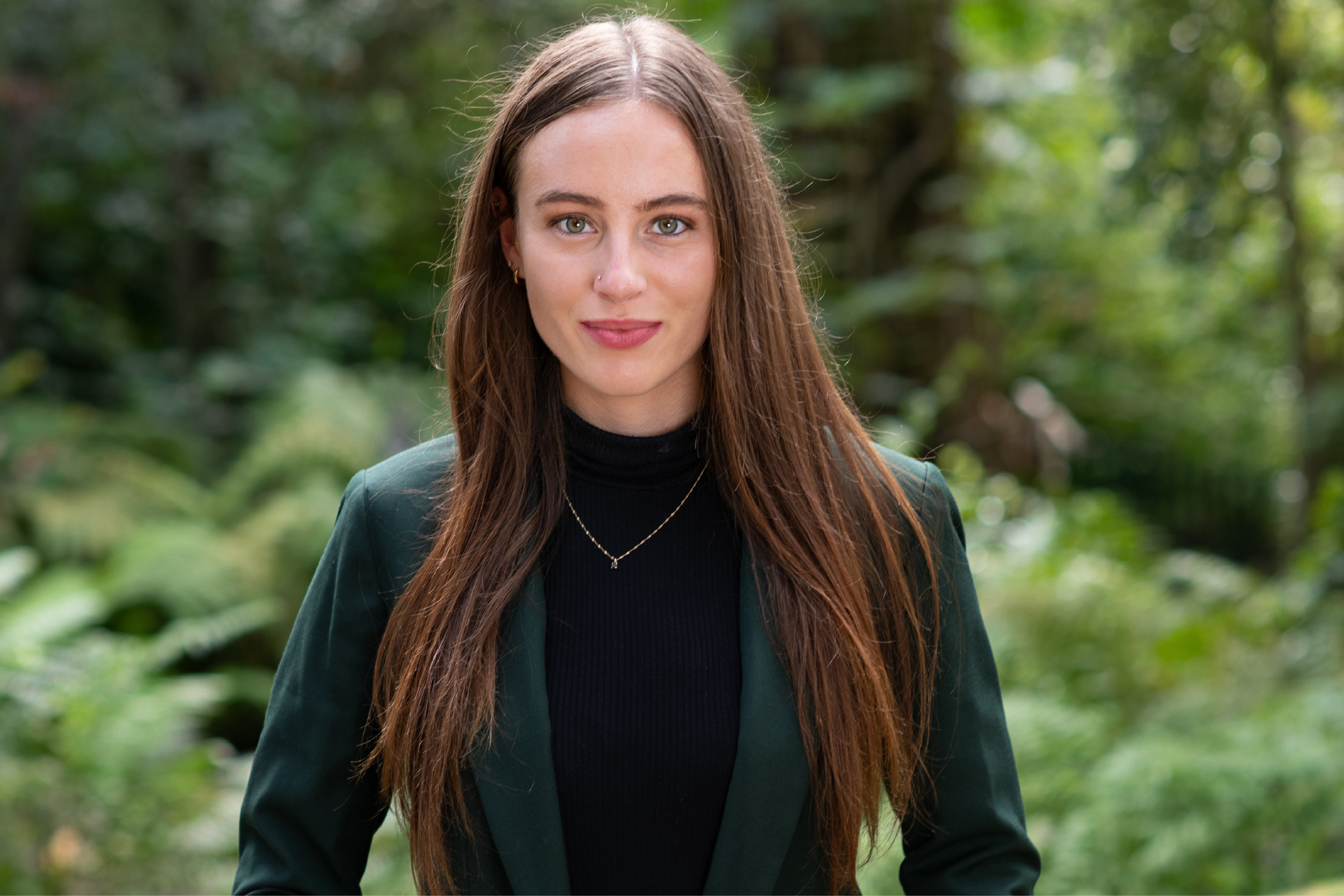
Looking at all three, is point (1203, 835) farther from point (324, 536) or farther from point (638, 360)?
point (324, 536)

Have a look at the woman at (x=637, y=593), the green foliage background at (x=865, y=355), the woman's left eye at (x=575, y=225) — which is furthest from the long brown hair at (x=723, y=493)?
the green foliage background at (x=865, y=355)

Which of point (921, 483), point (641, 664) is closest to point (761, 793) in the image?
point (641, 664)

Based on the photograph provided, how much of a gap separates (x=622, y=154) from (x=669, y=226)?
4.5 inches

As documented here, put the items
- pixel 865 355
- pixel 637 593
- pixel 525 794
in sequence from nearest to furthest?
pixel 525 794 → pixel 637 593 → pixel 865 355

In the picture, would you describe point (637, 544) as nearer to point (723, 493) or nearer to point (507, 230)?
point (723, 493)

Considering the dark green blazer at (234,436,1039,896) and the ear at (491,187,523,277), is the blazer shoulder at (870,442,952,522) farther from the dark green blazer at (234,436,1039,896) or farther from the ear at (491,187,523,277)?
the ear at (491,187,523,277)

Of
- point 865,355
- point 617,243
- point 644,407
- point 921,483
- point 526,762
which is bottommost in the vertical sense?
point 865,355

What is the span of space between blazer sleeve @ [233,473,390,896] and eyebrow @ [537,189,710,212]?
498 millimetres

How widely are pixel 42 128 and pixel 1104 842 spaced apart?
7501mm

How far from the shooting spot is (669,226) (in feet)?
5.16

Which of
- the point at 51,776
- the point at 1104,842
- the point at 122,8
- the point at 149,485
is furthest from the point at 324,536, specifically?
the point at 1104,842

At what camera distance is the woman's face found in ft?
4.98

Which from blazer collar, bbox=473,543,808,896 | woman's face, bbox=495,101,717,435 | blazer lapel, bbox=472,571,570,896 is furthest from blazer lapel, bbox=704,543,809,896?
woman's face, bbox=495,101,717,435

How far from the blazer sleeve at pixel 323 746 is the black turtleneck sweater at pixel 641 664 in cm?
26
